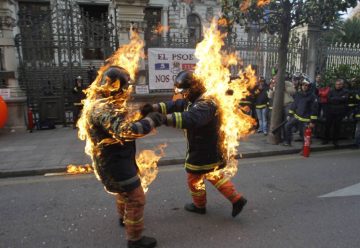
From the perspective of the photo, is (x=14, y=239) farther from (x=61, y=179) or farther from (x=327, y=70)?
(x=327, y=70)

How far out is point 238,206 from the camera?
3.96 m

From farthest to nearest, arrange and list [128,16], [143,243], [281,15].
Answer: [128,16]
[281,15]
[143,243]

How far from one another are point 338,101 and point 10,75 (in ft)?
30.8

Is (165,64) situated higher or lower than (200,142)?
higher

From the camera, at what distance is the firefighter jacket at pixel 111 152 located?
9.77 ft

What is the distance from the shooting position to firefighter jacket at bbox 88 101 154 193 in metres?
2.98

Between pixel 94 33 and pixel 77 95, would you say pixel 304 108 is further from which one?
pixel 94 33

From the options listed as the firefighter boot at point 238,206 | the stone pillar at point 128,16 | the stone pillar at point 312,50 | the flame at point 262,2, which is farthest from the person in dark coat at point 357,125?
the stone pillar at point 128,16

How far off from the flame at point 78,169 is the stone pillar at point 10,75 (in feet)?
15.0

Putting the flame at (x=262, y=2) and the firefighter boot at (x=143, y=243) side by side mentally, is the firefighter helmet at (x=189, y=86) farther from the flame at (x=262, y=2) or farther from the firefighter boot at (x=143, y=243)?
the flame at (x=262, y=2)

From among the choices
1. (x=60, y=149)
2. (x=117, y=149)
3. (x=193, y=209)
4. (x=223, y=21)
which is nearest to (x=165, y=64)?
(x=223, y=21)

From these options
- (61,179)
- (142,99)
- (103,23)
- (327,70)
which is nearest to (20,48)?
(103,23)

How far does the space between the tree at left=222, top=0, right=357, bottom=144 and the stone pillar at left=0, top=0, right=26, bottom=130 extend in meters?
6.58

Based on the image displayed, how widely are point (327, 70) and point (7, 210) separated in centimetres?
1252
